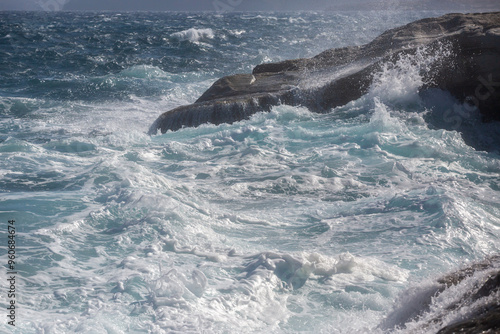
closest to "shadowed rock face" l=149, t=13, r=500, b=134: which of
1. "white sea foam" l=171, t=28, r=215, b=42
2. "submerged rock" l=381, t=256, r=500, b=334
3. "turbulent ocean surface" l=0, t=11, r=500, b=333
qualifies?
"turbulent ocean surface" l=0, t=11, r=500, b=333

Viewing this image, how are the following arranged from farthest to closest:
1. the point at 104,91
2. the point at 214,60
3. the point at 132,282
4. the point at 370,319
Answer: the point at 214,60 < the point at 104,91 < the point at 132,282 < the point at 370,319

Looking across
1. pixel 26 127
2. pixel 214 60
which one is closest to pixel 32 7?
pixel 214 60

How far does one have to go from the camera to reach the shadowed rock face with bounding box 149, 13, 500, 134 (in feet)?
28.2

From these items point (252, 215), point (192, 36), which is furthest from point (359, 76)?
point (192, 36)

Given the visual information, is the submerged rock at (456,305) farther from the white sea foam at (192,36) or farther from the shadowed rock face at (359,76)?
the white sea foam at (192,36)

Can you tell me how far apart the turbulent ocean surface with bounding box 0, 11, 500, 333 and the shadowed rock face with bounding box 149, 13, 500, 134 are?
24 centimetres

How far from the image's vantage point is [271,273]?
421 centimetres

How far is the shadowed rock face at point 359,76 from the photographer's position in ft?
28.2

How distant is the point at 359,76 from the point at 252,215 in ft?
16.8

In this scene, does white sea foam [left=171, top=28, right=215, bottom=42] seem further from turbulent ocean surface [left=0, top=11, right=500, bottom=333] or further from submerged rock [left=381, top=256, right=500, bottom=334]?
submerged rock [left=381, top=256, right=500, bottom=334]

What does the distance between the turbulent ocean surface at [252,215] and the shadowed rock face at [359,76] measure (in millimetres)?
237

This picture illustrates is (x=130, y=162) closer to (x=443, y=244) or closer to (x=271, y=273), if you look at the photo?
(x=271, y=273)

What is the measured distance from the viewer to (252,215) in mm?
5559

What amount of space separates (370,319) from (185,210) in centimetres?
257
